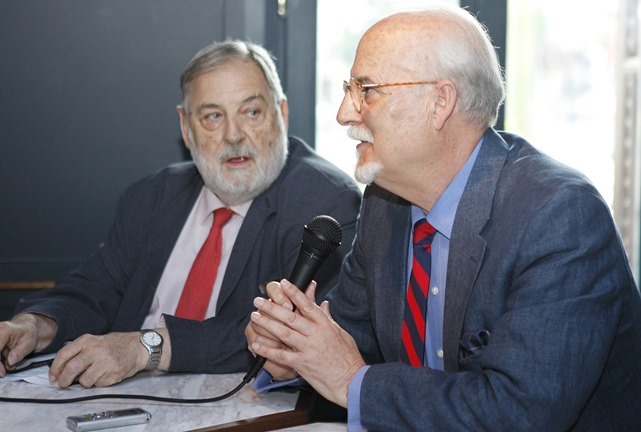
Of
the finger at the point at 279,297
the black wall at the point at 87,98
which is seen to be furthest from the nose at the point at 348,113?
the black wall at the point at 87,98

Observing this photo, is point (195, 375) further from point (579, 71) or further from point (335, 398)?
point (579, 71)

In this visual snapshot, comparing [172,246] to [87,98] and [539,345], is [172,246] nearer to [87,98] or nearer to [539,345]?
[87,98]

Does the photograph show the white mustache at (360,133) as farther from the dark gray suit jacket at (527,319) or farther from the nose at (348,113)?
the dark gray suit jacket at (527,319)

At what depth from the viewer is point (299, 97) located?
11.6 feet

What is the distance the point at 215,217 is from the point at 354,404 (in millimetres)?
1289

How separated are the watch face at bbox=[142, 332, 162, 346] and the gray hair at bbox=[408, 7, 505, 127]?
39.6 inches

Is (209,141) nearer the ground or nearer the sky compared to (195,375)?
nearer the sky

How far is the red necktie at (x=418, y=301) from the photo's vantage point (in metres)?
2.11

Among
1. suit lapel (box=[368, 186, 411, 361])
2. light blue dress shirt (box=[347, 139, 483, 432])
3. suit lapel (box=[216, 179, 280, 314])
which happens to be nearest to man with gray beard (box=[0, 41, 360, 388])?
suit lapel (box=[216, 179, 280, 314])

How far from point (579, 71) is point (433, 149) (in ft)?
19.6

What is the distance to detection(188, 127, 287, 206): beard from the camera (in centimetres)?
283

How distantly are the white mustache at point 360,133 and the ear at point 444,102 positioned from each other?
0.59ft

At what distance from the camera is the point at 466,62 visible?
1.98 m

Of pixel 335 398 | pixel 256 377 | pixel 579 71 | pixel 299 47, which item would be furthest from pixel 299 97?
pixel 579 71
